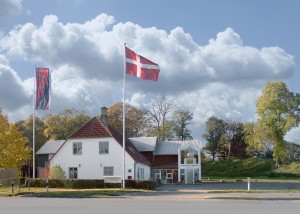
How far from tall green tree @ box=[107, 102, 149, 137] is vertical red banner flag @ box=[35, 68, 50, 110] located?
41.3m

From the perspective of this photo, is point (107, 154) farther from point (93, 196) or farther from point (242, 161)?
point (242, 161)

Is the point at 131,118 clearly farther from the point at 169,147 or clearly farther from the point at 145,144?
the point at 169,147

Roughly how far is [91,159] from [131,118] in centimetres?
3770

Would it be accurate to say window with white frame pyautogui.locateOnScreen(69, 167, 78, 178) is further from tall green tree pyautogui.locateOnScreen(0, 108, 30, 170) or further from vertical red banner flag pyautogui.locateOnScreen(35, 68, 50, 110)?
vertical red banner flag pyautogui.locateOnScreen(35, 68, 50, 110)

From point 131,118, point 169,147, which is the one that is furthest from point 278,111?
point 131,118

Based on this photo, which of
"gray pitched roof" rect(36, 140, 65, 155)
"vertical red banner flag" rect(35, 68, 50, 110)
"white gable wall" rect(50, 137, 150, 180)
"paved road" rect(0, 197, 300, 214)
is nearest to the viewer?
"paved road" rect(0, 197, 300, 214)

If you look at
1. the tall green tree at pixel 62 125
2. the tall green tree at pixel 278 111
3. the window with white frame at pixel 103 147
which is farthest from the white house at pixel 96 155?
the tall green tree at pixel 62 125

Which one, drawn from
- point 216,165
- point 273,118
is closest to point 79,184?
point 273,118

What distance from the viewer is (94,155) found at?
5216 centimetres

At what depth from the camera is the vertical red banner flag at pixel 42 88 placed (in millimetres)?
45562

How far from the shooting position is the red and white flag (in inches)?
1431

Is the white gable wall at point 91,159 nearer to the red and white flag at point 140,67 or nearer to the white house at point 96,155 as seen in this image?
the white house at point 96,155

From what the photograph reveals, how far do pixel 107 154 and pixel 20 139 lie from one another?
415 inches

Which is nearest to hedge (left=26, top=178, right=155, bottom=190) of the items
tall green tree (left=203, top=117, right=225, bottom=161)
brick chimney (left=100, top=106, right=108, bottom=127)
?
brick chimney (left=100, top=106, right=108, bottom=127)
